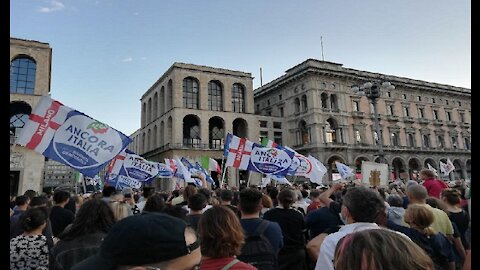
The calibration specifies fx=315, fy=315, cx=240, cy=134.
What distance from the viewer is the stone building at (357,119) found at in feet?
147

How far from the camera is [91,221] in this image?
10.3 ft

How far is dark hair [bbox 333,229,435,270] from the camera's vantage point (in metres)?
1.42

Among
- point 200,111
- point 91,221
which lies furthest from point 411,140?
point 91,221

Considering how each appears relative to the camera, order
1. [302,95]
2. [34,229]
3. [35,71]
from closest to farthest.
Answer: [34,229] < [35,71] < [302,95]

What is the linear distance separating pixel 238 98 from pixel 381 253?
151 ft

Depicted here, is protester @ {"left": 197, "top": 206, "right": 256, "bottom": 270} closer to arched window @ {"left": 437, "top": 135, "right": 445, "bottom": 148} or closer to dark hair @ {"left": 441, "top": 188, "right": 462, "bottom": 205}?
dark hair @ {"left": 441, "top": 188, "right": 462, "bottom": 205}

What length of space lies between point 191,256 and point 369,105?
5250 centimetres

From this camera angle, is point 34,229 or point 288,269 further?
point 288,269

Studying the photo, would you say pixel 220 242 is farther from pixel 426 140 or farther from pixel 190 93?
pixel 426 140

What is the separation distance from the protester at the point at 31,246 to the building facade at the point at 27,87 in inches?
877

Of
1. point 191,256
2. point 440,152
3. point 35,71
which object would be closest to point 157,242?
point 191,256

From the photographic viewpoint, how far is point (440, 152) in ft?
172

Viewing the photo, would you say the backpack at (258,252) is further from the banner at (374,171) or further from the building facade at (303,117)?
the building facade at (303,117)
